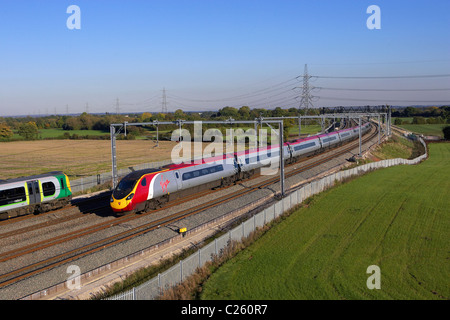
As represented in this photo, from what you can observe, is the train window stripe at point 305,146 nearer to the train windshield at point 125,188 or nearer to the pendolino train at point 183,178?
the pendolino train at point 183,178

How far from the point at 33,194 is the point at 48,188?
1093 mm

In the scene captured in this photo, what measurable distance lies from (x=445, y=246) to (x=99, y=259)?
57.2 ft

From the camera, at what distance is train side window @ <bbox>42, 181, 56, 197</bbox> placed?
941 inches

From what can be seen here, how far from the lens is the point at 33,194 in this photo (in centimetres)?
2319

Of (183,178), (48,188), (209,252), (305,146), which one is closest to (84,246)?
(209,252)

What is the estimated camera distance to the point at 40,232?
2069 cm

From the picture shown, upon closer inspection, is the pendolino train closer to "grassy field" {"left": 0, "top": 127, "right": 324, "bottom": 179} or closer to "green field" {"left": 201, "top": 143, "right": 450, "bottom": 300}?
"green field" {"left": 201, "top": 143, "right": 450, "bottom": 300}

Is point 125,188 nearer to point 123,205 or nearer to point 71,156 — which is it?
point 123,205

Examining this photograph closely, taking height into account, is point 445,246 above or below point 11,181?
below

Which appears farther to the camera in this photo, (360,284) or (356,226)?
(356,226)

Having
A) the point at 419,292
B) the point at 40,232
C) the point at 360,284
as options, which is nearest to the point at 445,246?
the point at 419,292

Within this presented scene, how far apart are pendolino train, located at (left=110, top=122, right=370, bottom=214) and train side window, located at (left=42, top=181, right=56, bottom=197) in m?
4.83
